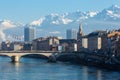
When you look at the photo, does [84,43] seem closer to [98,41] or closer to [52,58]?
[98,41]

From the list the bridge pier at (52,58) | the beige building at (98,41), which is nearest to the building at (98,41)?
Answer: the beige building at (98,41)

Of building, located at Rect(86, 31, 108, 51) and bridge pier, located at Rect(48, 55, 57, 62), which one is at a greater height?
building, located at Rect(86, 31, 108, 51)

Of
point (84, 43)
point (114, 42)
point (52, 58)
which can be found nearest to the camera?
point (52, 58)

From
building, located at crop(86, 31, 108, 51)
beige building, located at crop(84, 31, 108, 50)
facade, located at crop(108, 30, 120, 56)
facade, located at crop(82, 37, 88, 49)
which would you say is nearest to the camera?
facade, located at crop(108, 30, 120, 56)

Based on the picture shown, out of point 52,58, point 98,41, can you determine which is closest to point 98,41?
point 98,41

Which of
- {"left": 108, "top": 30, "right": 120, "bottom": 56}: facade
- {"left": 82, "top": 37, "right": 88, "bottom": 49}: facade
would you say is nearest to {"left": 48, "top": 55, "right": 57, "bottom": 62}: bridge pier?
{"left": 108, "top": 30, "right": 120, "bottom": 56}: facade

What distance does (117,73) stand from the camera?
261 feet

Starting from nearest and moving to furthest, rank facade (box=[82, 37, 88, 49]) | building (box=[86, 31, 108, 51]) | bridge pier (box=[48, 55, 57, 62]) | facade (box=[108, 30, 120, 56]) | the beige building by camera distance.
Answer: facade (box=[108, 30, 120, 56]) < bridge pier (box=[48, 55, 57, 62]) < building (box=[86, 31, 108, 51]) < the beige building < facade (box=[82, 37, 88, 49])

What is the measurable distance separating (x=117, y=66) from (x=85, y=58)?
3709 centimetres

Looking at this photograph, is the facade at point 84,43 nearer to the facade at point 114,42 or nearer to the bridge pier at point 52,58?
the facade at point 114,42

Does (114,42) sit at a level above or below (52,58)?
above

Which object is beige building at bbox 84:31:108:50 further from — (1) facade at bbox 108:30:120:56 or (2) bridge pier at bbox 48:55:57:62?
(2) bridge pier at bbox 48:55:57:62

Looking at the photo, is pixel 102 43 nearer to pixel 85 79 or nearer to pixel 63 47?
pixel 63 47

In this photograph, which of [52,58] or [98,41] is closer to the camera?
[52,58]
